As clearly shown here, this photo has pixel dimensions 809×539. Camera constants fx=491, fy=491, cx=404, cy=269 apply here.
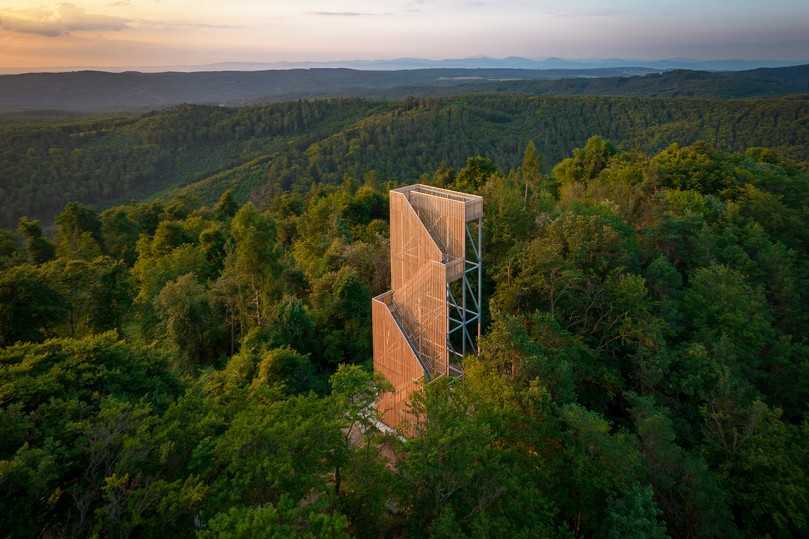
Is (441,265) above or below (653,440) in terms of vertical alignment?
above

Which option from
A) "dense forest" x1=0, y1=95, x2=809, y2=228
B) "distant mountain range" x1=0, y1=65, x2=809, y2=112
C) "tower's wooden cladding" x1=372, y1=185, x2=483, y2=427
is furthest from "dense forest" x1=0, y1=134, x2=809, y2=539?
"distant mountain range" x1=0, y1=65, x2=809, y2=112

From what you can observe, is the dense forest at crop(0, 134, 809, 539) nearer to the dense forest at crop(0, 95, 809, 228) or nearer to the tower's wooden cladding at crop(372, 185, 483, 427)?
the tower's wooden cladding at crop(372, 185, 483, 427)

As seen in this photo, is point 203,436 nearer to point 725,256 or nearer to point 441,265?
point 441,265

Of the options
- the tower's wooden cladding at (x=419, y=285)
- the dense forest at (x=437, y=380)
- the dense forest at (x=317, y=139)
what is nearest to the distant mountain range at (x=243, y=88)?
the dense forest at (x=317, y=139)

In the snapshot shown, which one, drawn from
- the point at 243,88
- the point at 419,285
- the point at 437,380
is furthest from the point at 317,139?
the point at 243,88

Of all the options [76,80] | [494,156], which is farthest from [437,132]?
[76,80]

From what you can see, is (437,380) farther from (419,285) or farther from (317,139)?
(317,139)
